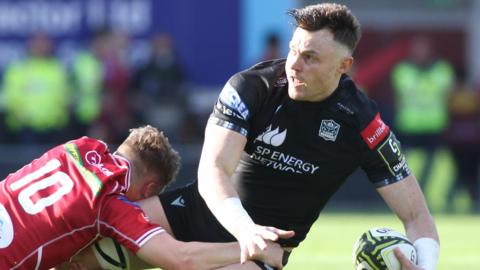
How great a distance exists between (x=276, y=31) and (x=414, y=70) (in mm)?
2394

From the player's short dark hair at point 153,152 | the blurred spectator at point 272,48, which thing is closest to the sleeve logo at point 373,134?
the player's short dark hair at point 153,152

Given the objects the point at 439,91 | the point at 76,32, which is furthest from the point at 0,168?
the point at 439,91

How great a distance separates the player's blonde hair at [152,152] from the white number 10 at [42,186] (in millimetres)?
593

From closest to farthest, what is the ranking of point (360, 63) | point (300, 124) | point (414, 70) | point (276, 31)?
1. point (300, 124)
2. point (414, 70)
3. point (276, 31)
4. point (360, 63)

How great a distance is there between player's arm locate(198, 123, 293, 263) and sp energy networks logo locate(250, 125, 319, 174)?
0.28 meters

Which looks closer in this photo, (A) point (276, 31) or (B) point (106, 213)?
A: (B) point (106, 213)

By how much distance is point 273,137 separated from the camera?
22.0 feet

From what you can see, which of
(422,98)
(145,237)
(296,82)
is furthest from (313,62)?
(422,98)

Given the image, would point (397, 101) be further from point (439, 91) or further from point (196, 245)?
point (196, 245)

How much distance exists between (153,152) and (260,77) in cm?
75

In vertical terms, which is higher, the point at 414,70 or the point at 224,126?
the point at 224,126

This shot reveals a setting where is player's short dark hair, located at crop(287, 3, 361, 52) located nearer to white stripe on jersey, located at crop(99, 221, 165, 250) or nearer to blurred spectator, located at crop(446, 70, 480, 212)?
white stripe on jersey, located at crop(99, 221, 165, 250)

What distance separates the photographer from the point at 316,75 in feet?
21.2

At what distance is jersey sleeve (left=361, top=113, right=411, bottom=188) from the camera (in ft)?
22.1
